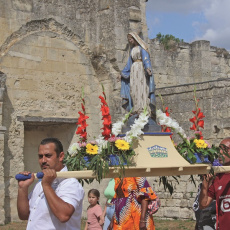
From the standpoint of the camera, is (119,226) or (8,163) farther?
(8,163)

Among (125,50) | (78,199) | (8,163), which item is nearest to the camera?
(78,199)

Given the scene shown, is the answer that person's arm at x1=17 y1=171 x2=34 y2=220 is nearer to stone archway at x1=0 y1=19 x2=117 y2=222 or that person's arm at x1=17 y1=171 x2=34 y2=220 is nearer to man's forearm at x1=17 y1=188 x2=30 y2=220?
man's forearm at x1=17 y1=188 x2=30 y2=220

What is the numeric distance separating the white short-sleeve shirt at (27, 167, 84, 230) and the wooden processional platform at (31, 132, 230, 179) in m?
0.98

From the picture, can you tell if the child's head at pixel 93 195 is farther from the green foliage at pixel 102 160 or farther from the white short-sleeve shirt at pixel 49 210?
the white short-sleeve shirt at pixel 49 210

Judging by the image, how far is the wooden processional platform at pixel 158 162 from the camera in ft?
17.2

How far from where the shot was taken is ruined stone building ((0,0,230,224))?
11727 millimetres

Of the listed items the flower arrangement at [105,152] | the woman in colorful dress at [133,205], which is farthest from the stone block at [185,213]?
the flower arrangement at [105,152]

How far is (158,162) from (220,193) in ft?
2.31

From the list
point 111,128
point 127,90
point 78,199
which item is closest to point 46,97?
point 127,90

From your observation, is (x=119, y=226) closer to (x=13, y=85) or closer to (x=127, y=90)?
(x=127, y=90)

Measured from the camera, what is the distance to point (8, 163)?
1149 centimetres

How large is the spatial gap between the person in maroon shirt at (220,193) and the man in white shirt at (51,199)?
1.74 meters

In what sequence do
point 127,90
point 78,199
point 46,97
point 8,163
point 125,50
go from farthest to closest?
point 125,50
point 46,97
point 8,163
point 127,90
point 78,199

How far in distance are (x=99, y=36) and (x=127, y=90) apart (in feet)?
22.0
